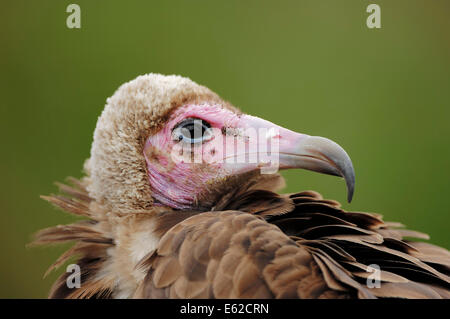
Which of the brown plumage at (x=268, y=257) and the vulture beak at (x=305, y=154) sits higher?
the vulture beak at (x=305, y=154)

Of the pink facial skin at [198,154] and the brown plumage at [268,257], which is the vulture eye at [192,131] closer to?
the pink facial skin at [198,154]

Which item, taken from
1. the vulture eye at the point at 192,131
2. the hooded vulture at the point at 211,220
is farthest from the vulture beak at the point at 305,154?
the vulture eye at the point at 192,131

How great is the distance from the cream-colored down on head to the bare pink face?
3 centimetres

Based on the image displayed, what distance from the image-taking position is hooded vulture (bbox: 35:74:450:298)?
0.82 m

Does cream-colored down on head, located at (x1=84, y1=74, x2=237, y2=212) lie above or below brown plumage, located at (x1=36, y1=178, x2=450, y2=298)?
above

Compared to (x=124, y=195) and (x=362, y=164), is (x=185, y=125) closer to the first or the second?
(x=124, y=195)

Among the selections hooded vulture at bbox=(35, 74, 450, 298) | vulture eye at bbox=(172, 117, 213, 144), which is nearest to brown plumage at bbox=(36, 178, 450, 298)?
hooded vulture at bbox=(35, 74, 450, 298)

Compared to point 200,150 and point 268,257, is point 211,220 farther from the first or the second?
point 200,150

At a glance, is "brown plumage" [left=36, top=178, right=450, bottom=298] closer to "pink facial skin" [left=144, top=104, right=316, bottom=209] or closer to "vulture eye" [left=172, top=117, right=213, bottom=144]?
"pink facial skin" [left=144, top=104, right=316, bottom=209]

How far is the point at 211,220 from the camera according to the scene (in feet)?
2.94

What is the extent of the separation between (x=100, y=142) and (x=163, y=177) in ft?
0.59

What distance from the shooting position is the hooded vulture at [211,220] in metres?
0.82

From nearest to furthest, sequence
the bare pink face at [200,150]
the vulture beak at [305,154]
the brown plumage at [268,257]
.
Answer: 1. the brown plumage at [268,257]
2. the vulture beak at [305,154]
3. the bare pink face at [200,150]

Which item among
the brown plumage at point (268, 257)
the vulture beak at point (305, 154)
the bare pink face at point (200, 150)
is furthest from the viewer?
the bare pink face at point (200, 150)
